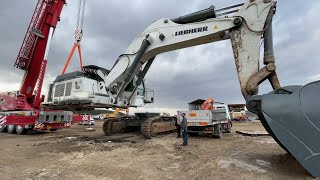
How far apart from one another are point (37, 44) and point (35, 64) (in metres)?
1.32

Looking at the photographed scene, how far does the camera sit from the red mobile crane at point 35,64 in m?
15.5

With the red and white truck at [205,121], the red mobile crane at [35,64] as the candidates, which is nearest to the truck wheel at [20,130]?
the red mobile crane at [35,64]

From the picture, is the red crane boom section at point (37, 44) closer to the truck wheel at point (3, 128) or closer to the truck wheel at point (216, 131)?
the truck wheel at point (3, 128)

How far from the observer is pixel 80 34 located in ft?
50.7

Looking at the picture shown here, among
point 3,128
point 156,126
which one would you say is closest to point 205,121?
point 156,126

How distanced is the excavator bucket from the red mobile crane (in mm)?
13259

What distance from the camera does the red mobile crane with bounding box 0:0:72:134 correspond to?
50.8 feet

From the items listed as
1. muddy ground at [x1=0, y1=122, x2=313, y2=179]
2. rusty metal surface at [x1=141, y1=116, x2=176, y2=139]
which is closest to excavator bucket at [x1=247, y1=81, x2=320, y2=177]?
muddy ground at [x1=0, y1=122, x2=313, y2=179]

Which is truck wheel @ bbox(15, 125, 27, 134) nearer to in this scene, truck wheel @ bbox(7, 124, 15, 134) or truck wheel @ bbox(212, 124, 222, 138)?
truck wheel @ bbox(7, 124, 15, 134)

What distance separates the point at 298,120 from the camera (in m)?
5.23

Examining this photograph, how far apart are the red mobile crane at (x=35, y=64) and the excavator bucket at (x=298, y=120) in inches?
522

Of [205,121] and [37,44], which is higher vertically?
[37,44]

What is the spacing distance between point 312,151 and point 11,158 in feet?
27.7

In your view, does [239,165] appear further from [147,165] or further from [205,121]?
[205,121]
